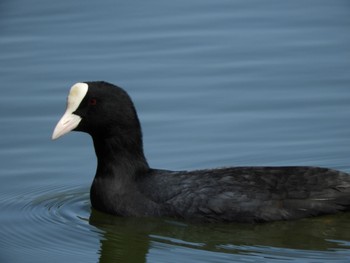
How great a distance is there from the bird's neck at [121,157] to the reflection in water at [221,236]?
412 mm

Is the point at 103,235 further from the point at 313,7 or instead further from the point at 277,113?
the point at 313,7

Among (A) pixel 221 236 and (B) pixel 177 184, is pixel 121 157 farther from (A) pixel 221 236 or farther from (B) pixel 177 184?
(A) pixel 221 236

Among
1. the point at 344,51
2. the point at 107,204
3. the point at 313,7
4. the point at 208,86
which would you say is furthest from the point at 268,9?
the point at 107,204

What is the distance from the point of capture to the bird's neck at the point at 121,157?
1027cm

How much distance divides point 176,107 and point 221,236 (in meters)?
3.10

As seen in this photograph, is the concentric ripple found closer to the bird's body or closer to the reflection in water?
the reflection in water

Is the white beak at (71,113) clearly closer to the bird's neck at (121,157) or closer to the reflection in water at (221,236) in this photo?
the bird's neck at (121,157)

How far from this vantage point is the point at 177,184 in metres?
9.97

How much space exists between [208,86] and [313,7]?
3321mm

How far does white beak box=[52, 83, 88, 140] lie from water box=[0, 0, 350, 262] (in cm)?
68

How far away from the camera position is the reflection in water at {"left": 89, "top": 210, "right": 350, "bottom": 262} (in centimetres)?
936

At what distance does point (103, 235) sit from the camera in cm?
991

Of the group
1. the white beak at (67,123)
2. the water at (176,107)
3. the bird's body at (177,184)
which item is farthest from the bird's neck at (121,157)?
the water at (176,107)

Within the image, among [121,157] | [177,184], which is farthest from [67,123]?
[177,184]
